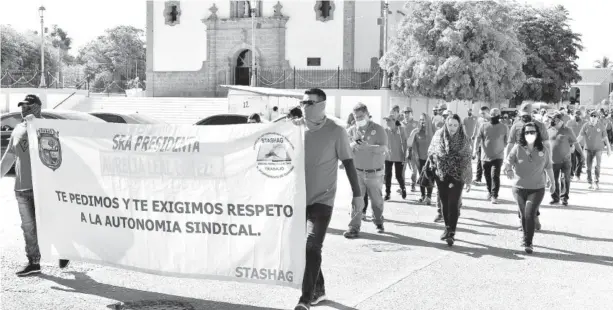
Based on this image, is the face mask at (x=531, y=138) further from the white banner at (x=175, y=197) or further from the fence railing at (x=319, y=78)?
the fence railing at (x=319, y=78)

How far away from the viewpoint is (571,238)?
34.1 ft

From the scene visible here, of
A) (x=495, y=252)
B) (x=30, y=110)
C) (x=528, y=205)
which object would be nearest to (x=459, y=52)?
(x=528, y=205)

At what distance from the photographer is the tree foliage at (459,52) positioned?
34781 mm

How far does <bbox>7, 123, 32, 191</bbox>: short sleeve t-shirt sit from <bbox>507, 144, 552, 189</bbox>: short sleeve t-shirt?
586 cm

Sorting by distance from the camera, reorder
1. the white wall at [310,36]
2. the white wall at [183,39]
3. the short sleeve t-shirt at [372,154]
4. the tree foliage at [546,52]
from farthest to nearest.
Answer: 1. the tree foliage at [546,52]
2. the white wall at [183,39]
3. the white wall at [310,36]
4. the short sleeve t-shirt at [372,154]

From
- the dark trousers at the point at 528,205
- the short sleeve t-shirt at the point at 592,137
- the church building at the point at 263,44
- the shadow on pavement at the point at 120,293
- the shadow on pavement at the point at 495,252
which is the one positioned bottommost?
the shadow on pavement at the point at 495,252

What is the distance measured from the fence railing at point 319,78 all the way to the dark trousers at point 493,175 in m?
26.2

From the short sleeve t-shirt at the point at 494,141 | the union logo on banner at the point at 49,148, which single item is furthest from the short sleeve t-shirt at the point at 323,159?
the short sleeve t-shirt at the point at 494,141

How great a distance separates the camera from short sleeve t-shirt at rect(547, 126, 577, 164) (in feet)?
47.0

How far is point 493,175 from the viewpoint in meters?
14.5

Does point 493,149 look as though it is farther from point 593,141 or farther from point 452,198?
point 452,198

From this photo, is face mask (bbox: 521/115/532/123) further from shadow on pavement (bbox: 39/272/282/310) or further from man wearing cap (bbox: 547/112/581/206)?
shadow on pavement (bbox: 39/272/282/310)

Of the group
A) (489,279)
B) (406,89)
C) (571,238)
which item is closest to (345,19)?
(406,89)

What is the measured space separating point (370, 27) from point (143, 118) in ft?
86.9
